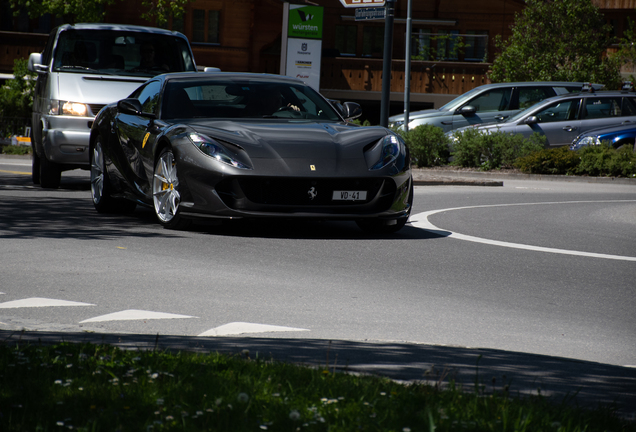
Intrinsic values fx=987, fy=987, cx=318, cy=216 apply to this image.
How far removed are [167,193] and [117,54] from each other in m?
5.40

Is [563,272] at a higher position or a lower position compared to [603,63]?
lower

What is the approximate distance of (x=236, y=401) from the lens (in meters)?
3.39

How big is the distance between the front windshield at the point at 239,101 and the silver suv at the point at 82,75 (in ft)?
11.2

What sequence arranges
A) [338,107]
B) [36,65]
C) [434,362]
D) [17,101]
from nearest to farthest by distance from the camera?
[434,362], [338,107], [36,65], [17,101]

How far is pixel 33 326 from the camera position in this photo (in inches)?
207

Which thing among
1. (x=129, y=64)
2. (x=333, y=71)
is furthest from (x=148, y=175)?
(x=333, y=71)

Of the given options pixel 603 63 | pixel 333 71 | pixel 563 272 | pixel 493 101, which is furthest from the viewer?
pixel 333 71

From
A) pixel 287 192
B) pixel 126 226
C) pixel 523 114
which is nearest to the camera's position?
pixel 287 192

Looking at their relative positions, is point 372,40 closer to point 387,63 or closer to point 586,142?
point 586,142

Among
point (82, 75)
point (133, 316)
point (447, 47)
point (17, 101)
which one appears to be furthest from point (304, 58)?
point (133, 316)

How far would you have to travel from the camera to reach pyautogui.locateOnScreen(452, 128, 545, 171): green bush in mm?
20703

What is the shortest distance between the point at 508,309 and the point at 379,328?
1.14 m

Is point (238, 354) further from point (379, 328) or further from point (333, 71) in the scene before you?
point (333, 71)

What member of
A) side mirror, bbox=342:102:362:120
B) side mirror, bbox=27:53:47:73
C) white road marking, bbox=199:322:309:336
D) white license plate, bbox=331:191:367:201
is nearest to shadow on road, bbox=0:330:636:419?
white road marking, bbox=199:322:309:336
